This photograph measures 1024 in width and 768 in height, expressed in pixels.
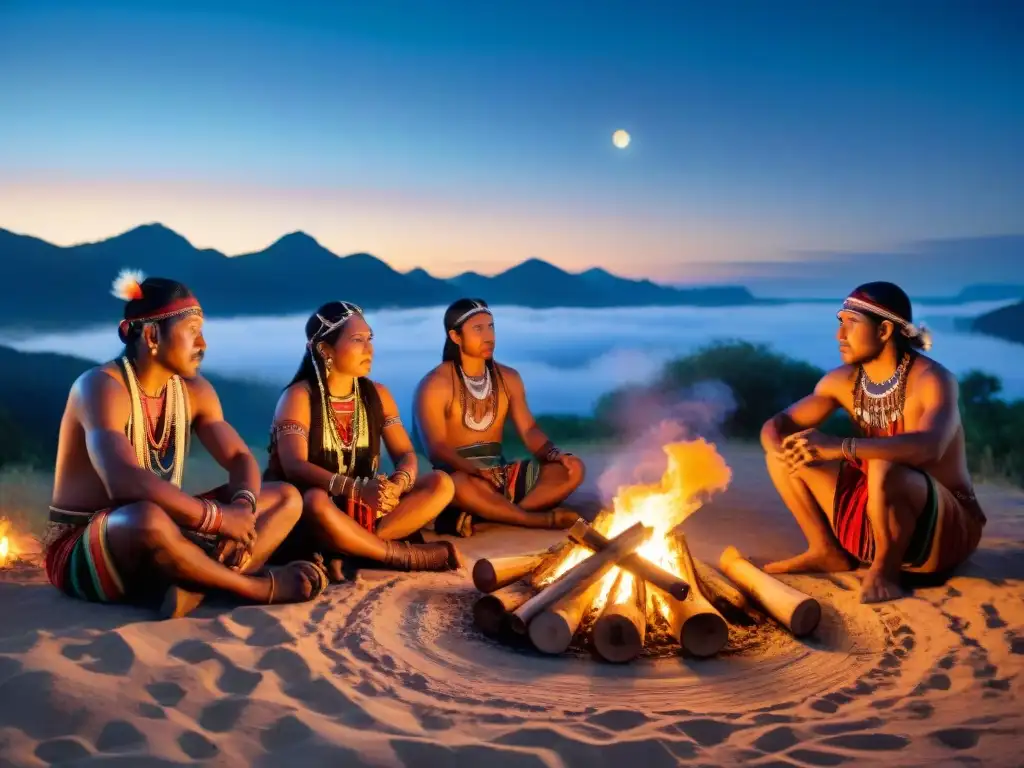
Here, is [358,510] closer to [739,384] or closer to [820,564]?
[820,564]

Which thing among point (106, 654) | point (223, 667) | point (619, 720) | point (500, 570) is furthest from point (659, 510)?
point (106, 654)

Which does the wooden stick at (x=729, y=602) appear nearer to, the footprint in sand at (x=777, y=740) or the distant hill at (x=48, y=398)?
the footprint in sand at (x=777, y=740)

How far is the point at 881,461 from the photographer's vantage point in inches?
188

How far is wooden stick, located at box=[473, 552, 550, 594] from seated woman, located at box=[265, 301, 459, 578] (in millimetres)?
762

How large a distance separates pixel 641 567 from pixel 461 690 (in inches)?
40.8

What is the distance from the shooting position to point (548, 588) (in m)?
4.17

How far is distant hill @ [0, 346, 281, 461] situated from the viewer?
11.0 meters

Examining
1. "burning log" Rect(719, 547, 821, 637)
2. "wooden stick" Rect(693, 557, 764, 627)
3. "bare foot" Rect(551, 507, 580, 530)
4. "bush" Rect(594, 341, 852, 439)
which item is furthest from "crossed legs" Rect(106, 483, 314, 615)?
"bush" Rect(594, 341, 852, 439)

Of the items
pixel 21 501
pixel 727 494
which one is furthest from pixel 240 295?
pixel 727 494

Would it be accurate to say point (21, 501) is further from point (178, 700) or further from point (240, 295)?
point (240, 295)

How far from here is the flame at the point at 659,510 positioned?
4.47 metres

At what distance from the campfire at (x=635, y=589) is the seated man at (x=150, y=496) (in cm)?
102

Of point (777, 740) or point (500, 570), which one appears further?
point (500, 570)

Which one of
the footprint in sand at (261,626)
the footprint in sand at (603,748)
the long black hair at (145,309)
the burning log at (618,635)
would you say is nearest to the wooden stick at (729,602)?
the burning log at (618,635)
